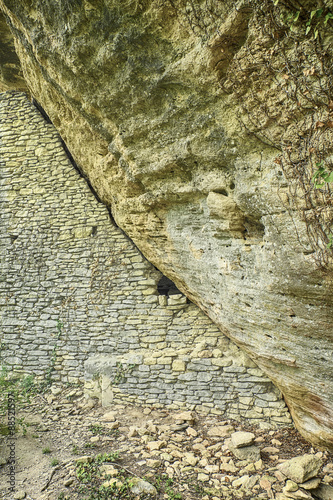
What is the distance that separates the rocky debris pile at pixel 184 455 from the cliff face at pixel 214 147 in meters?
0.50

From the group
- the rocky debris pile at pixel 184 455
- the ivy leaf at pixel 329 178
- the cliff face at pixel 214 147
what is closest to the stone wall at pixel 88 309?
the rocky debris pile at pixel 184 455

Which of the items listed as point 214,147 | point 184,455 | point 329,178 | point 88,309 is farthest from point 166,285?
point 329,178

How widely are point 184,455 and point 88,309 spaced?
257cm

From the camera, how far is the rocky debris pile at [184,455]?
3125 mm

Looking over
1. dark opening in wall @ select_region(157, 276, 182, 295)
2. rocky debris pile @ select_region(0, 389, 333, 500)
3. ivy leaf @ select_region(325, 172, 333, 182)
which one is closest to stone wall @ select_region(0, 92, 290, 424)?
rocky debris pile @ select_region(0, 389, 333, 500)

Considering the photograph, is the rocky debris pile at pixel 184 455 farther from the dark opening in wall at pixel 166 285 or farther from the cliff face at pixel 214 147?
the dark opening in wall at pixel 166 285

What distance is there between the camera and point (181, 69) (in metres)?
2.72

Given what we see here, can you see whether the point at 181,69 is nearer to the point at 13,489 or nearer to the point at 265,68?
the point at 265,68

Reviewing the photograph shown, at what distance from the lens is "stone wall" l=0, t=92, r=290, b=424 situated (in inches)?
179

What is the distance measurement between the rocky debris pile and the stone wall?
290 mm

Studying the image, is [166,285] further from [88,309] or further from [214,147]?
[214,147]

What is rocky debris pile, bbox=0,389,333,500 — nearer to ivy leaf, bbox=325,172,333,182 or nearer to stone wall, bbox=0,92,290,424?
stone wall, bbox=0,92,290,424

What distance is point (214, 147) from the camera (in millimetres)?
2926

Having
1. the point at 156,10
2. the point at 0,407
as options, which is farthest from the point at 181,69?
the point at 0,407
